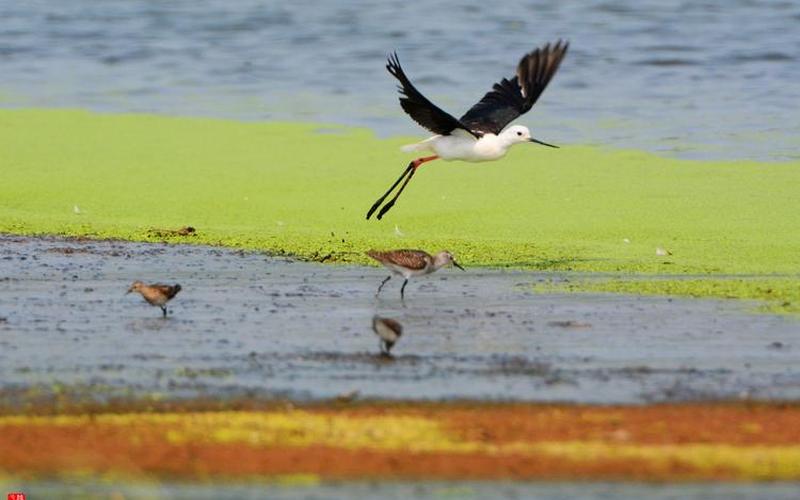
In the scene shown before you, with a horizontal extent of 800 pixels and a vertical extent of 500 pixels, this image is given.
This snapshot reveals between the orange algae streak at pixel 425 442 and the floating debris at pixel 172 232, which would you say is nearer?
the orange algae streak at pixel 425 442

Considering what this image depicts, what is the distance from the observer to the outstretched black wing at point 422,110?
10.4 m

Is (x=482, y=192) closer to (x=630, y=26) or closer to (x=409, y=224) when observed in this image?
(x=409, y=224)

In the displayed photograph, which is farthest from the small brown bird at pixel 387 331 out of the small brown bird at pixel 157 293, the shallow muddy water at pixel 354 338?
the small brown bird at pixel 157 293

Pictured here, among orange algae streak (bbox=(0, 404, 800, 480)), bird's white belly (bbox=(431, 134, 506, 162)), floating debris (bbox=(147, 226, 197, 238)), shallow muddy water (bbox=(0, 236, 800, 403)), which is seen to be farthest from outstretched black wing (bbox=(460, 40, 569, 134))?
orange algae streak (bbox=(0, 404, 800, 480))

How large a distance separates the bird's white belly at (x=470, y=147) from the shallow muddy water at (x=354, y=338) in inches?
76.0

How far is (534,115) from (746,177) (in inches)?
180

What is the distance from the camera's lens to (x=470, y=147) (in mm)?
11727

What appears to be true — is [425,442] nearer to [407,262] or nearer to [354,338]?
[354,338]

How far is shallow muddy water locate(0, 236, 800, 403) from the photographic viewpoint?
693cm

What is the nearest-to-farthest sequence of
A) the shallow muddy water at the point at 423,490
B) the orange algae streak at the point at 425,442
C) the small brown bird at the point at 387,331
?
1. the shallow muddy water at the point at 423,490
2. the orange algae streak at the point at 425,442
3. the small brown bird at the point at 387,331

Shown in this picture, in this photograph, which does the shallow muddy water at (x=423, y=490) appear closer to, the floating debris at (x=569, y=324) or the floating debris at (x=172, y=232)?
the floating debris at (x=569, y=324)

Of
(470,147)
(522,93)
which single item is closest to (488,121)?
(522,93)

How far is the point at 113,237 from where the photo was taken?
11250 millimetres

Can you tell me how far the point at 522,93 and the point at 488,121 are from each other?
0.42 metres
